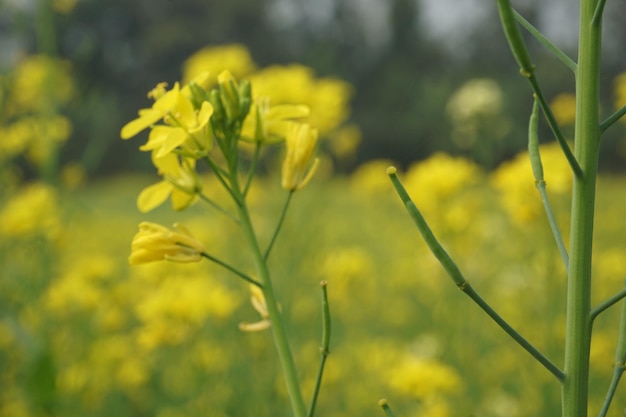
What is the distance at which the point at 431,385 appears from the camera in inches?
58.9

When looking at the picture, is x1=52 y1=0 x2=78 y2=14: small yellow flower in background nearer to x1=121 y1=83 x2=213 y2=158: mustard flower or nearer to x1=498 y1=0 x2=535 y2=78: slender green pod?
x1=121 y1=83 x2=213 y2=158: mustard flower

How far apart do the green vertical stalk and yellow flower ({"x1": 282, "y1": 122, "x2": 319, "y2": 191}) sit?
29 centimetres

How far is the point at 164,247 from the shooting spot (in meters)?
0.72

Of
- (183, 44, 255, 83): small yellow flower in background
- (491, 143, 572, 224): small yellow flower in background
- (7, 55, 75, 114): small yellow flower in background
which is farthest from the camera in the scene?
(183, 44, 255, 83): small yellow flower in background

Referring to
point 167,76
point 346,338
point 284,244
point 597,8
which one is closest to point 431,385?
point 284,244

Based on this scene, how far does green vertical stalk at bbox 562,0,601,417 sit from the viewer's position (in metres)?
0.57

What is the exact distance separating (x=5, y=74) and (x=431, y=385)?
1573 millimetres

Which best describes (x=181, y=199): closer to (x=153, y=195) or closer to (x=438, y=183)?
(x=153, y=195)

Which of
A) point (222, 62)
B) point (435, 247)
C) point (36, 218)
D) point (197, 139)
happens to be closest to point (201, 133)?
point (197, 139)

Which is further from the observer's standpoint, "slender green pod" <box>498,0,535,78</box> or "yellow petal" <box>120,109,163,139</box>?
"yellow petal" <box>120,109,163,139</box>

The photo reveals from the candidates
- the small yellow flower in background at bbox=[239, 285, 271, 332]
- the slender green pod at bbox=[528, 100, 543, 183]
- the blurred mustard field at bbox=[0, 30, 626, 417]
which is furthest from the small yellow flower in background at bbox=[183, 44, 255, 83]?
the slender green pod at bbox=[528, 100, 543, 183]

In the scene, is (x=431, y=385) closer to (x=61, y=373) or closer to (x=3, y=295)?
(x=61, y=373)

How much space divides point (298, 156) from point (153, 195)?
0.15m

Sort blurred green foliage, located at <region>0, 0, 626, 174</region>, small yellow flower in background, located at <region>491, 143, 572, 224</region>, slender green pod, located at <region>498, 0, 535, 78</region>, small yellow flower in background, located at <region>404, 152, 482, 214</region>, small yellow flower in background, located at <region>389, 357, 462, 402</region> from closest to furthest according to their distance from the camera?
slender green pod, located at <region>498, 0, 535, 78</region>
small yellow flower in background, located at <region>389, 357, 462, 402</region>
small yellow flower in background, located at <region>491, 143, 572, 224</region>
small yellow flower in background, located at <region>404, 152, 482, 214</region>
blurred green foliage, located at <region>0, 0, 626, 174</region>
